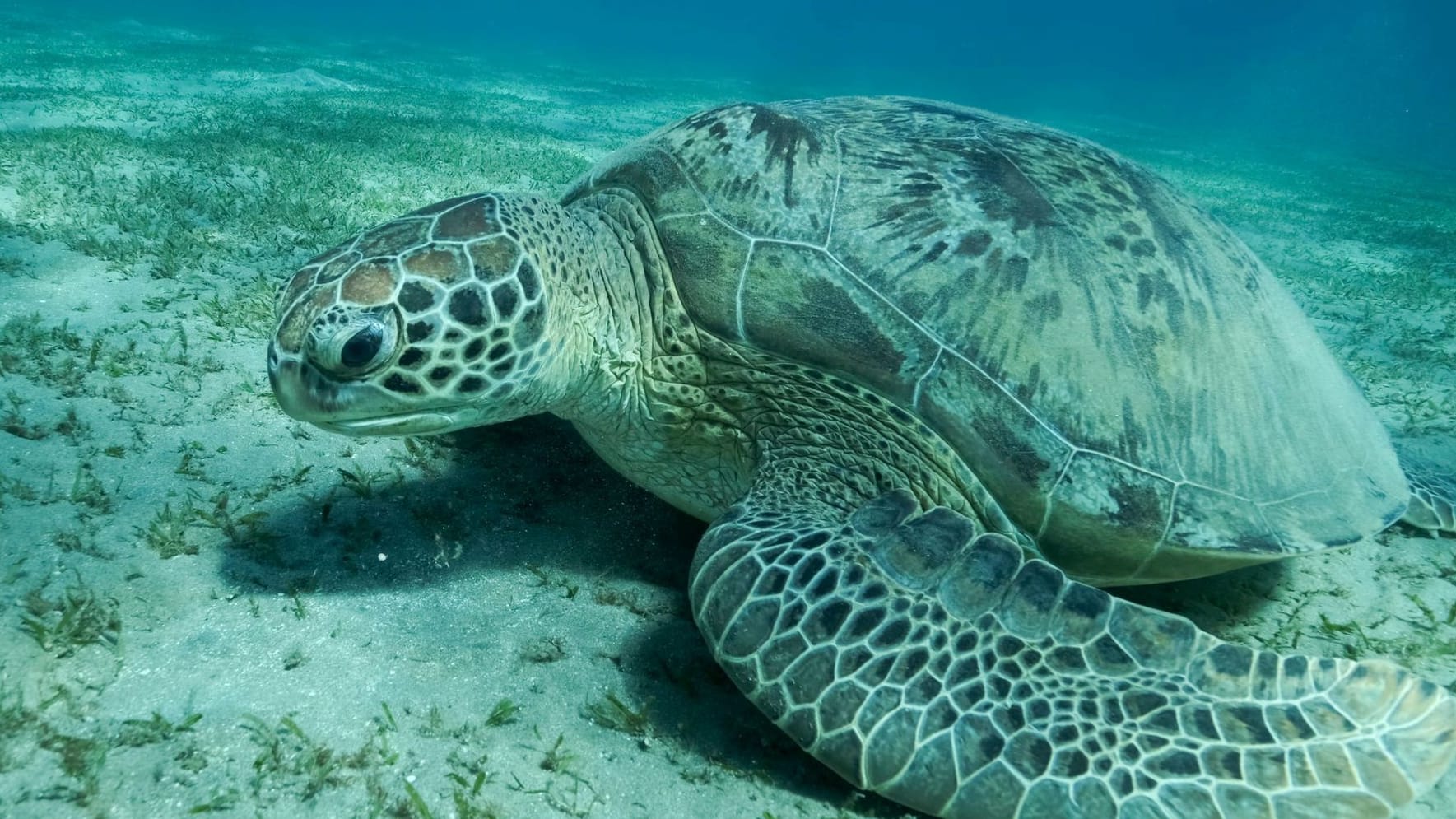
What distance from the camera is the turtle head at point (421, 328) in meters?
1.85

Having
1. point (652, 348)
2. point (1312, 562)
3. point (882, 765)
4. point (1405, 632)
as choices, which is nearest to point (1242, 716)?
point (882, 765)

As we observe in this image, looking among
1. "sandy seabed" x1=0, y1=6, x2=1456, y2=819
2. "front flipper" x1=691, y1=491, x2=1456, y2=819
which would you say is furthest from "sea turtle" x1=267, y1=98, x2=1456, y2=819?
"sandy seabed" x1=0, y1=6, x2=1456, y2=819

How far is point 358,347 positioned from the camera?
183 cm

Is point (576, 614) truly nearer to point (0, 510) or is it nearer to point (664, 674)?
point (664, 674)

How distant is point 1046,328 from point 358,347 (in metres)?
1.89

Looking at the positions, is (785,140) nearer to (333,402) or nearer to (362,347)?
(362,347)

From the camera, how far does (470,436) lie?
2.85 metres

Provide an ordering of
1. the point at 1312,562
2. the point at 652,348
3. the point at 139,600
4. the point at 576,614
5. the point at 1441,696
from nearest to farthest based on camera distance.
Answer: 1. the point at 1441,696
2. the point at 139,600
3. the point at 576,614
4. the point at 652,348
5. the point at 1312,562

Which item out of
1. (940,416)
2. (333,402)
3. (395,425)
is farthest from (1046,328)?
(333,402)

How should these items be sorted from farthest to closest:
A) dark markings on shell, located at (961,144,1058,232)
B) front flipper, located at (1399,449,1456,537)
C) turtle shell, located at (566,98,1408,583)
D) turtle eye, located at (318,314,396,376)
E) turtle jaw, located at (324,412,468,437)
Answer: front flipper, located at (1399,449,1456,537)
dark markings on shell, located at (961,144,1058,232)
turtle shell, located at (566,98,1408,583)
turtle jaw, located at (324,412,468,437)
turtle eye, located at (318,314,396,376)

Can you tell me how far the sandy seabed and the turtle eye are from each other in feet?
2.05

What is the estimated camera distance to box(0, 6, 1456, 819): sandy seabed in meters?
1.49

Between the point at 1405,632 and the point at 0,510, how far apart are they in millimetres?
4113

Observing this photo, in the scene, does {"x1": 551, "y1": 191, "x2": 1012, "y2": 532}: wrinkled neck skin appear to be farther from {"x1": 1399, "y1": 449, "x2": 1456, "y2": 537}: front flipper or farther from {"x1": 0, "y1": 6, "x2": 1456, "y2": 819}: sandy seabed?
{"x1": 1399, "y1": 449, "x2": 1456, "y2": 537}: front flipper
